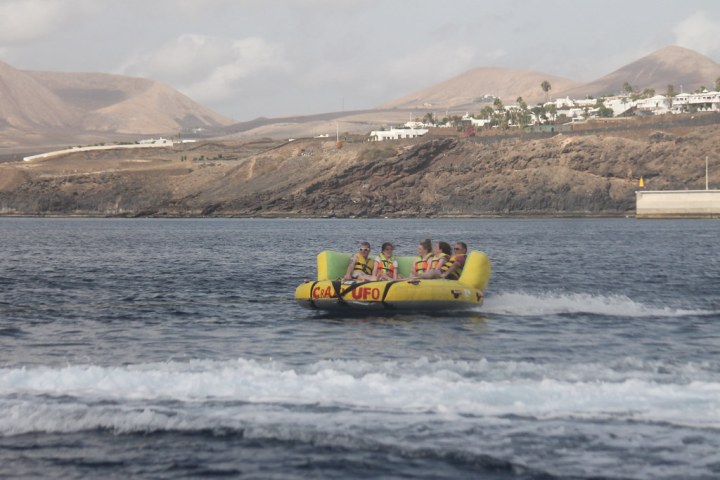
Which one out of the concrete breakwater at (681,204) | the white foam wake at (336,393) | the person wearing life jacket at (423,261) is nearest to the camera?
the white foam wake at (336,393)

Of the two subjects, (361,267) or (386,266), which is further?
(361,267)

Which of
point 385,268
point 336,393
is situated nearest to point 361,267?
point 385,268

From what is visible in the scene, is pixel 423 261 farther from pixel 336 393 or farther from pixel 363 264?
pixel 336 393

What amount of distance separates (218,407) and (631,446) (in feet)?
19.9

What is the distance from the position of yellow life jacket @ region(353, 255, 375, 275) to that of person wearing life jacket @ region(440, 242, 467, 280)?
1.98 metres

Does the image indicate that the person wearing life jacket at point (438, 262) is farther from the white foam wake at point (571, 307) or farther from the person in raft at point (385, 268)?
the white foam wake at point (571, 307)

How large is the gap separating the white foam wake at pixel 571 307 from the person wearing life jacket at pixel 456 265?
1.56 meters

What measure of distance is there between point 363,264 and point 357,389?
1141 centimetres

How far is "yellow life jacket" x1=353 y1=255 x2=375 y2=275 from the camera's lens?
2728cm

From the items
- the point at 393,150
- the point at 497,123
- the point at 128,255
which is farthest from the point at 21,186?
the point at 128,255

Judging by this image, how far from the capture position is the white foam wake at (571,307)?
91.8ft

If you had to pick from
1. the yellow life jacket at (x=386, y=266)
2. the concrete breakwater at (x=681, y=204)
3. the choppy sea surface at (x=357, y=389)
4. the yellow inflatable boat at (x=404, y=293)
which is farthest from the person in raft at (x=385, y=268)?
the concrete breakwater at (x=681, y=204)

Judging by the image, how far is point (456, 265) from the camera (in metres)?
27.5

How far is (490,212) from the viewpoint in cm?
14175
